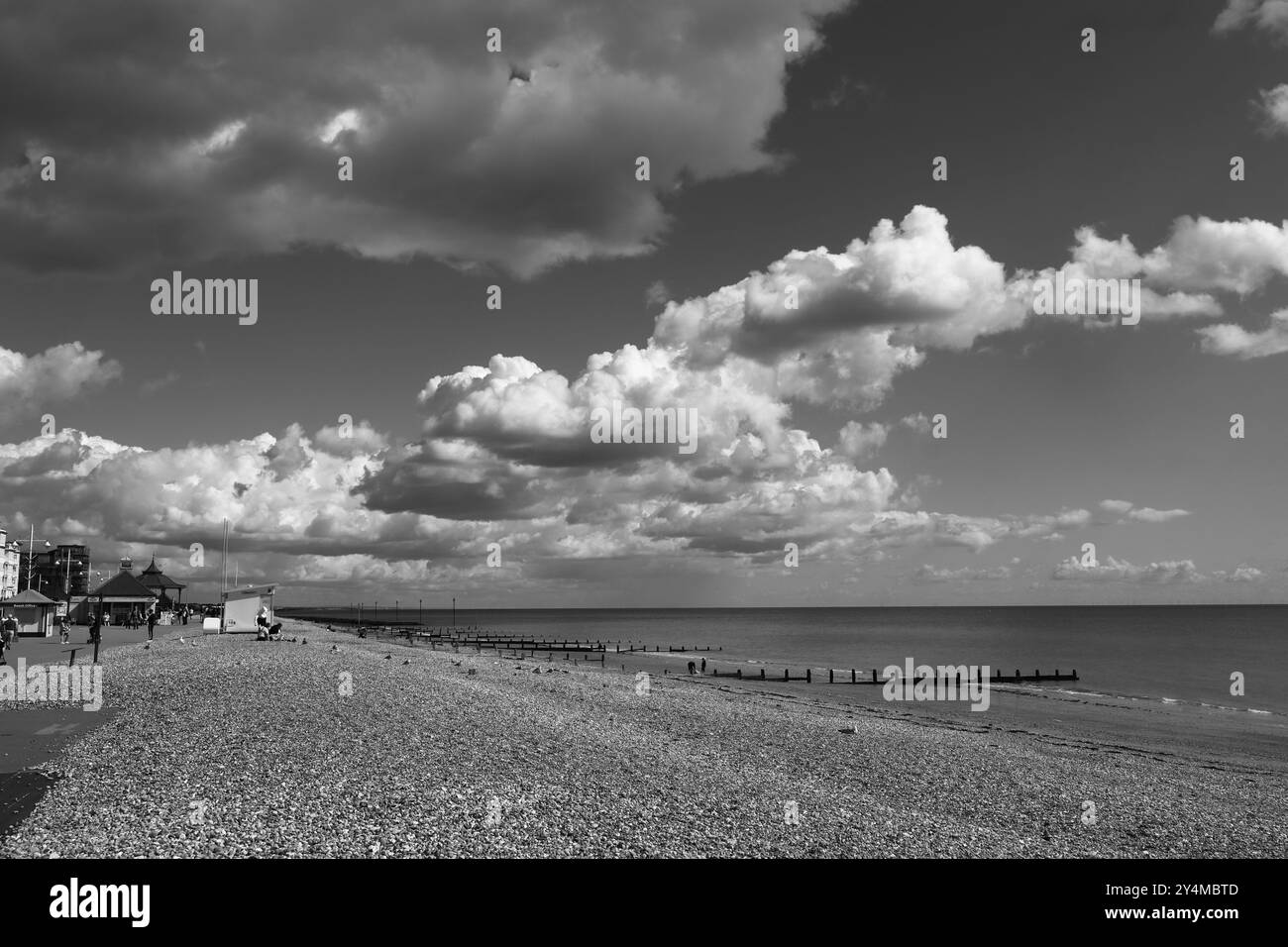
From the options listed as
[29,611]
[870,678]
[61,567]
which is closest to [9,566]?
[61,567]

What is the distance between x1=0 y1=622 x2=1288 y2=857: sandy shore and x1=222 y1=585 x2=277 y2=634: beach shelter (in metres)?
30.5

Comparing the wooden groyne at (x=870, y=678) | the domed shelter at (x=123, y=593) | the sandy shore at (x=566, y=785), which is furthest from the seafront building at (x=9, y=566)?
the sandy shore at (x=566, y=785)

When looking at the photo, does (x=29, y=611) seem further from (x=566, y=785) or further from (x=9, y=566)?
(x=9, y=566)

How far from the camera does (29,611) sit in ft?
196

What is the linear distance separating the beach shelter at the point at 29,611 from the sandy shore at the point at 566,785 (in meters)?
38.9

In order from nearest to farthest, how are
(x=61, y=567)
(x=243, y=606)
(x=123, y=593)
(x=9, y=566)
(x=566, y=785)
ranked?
(x=566, y=785)
(x=243, y=606)
(x=123, y=593)
(x=9, y=566)
(x=61, y=567)

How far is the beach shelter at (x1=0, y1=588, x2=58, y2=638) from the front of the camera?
58938 mm

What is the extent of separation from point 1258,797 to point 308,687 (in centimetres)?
2653

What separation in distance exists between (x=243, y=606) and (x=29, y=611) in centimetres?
1536

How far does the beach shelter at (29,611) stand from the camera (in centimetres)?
5894

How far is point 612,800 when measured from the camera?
47.4ft

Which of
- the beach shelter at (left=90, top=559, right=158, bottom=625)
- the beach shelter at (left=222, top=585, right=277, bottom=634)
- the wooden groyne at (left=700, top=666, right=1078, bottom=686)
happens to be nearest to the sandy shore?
the wooden groyne at (left=700, top=666, right=1078, bottom=686)
